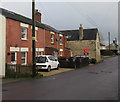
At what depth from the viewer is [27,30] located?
69.4 feet

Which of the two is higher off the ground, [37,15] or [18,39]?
[37,15]

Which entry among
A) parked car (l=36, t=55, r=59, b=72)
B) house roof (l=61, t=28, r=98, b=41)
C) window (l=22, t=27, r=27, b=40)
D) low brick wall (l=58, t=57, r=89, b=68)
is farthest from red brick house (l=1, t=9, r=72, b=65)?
house roof (l=61, t=28, r=98, b=41)

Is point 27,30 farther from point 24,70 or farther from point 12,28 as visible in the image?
point 24,70

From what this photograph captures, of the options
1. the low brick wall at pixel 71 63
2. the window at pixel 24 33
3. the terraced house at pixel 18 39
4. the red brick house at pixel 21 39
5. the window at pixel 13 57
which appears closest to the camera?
the terraced house at pixel 18 39

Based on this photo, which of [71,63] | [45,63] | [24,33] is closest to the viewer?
[45,63]

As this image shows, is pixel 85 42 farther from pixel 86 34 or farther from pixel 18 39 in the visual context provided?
pixel 18 39

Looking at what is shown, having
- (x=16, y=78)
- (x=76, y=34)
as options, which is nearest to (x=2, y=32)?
(x=16, y=78)

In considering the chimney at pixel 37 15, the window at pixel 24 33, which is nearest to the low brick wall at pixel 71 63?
the window at pixel 24 33

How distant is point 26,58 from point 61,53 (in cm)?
1279

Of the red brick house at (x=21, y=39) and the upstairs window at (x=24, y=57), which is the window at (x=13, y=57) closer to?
the red brick house at (x=21, y=39)

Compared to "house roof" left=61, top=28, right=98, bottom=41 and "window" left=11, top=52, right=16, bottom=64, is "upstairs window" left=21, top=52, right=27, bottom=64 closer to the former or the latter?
"window" left=11, top=52, right=16, bottom=64

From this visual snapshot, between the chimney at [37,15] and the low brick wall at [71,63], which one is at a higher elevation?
the chimney at [37,15]

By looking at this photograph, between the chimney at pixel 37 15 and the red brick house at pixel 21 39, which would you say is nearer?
the red brick house at pixel 21 39

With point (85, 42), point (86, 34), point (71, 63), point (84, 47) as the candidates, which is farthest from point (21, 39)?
point (86, 34)
